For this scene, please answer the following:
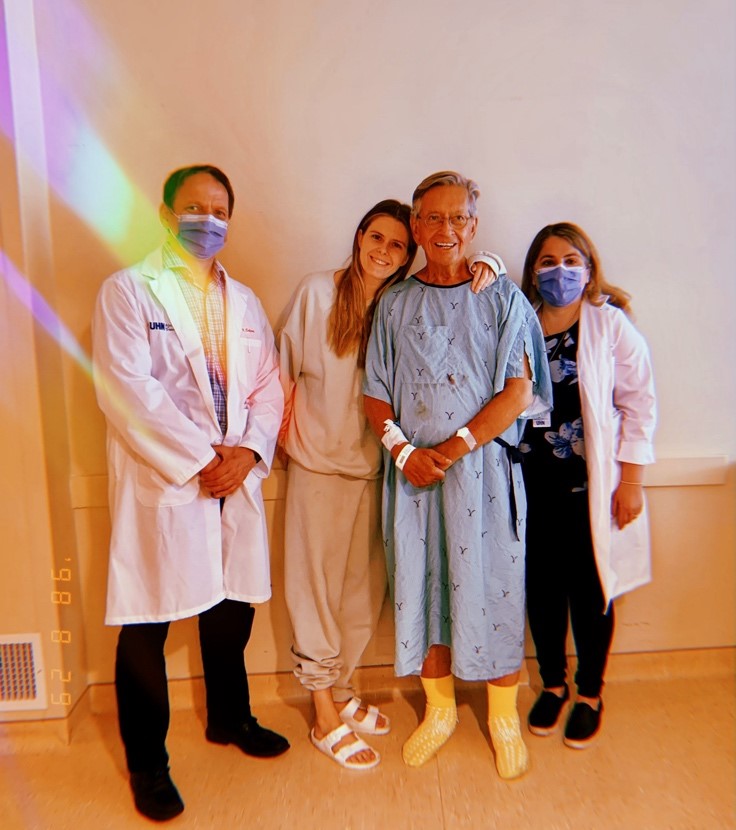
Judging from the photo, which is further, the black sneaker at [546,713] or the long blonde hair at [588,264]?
the black sneaker at [546,713]

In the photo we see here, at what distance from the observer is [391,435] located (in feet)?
5.46

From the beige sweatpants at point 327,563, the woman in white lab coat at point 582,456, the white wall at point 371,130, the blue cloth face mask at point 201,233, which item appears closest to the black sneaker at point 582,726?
the woman in white lab coat at point 582,456

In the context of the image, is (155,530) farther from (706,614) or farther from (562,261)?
(706,614)

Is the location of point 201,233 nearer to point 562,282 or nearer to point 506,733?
point 562,282

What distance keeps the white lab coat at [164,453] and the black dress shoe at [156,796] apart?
424 mm

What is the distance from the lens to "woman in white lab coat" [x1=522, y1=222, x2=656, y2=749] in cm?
178

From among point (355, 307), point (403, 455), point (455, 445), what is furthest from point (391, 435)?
point (355, 307)

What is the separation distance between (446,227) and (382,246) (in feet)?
0.68

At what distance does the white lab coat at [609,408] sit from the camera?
1774 mm

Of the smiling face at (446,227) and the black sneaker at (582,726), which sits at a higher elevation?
the smiling face at (446,227)

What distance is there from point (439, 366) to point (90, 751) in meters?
1.56

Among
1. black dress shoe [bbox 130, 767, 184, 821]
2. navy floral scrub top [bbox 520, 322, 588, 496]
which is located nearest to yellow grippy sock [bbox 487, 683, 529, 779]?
navy floral scrub top [bbox 520, 322, 588, 496]

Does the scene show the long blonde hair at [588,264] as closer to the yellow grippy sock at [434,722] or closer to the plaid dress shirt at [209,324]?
the plaid dress shirt at [209,324]

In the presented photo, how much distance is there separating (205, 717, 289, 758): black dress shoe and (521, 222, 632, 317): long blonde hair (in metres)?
1.53
